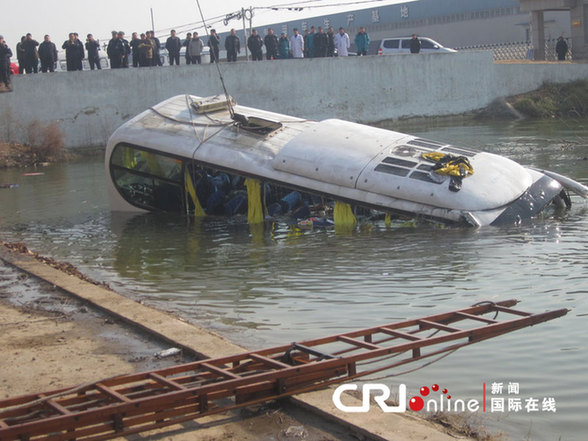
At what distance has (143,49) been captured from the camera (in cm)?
3127

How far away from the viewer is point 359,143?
46.7ft

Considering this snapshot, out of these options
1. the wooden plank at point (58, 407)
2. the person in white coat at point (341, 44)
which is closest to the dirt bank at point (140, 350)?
the wooden plank at point (58, 407)

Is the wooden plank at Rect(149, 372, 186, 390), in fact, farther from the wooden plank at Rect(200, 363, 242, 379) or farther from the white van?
the white van

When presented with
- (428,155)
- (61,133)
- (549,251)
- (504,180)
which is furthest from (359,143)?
(61,133)

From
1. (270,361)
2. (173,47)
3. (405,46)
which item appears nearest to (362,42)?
(405,46)

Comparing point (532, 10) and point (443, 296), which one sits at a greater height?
point (532, 10)

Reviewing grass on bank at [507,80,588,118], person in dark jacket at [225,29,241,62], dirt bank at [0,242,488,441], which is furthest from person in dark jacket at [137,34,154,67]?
dirt bank at [0,242,488,441]

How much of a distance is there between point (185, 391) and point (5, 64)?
25.8 meters

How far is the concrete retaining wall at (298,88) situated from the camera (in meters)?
29.4

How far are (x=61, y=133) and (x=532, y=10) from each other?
1000 inches

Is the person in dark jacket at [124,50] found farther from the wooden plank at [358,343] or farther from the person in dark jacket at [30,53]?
the wooden plank at [358,343]

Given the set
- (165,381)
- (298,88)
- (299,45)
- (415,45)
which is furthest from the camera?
(415,45)

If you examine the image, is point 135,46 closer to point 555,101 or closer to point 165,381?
point 555,101

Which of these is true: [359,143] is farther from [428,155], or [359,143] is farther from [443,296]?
[443,296]
